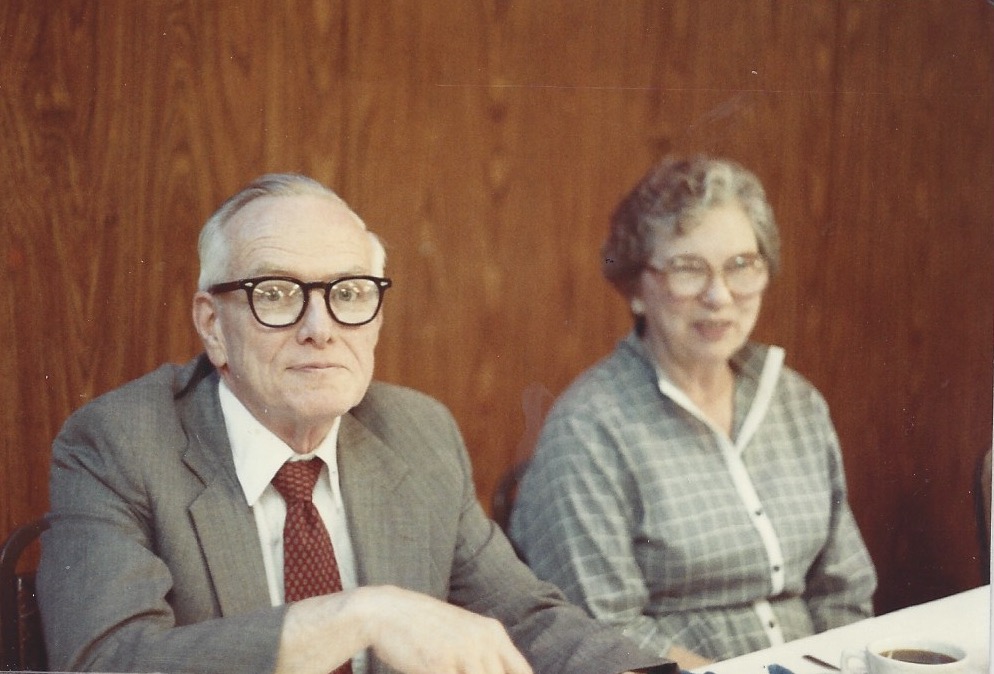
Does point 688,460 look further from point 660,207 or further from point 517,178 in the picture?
point 517,178

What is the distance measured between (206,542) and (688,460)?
2.53ft

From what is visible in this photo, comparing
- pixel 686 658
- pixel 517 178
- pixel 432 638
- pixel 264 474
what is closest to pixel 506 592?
pixel 432 638

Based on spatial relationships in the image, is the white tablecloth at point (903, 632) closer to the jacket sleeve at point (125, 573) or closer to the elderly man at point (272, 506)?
the elderly man at point (272, 506)

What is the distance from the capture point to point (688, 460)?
1.75 metres

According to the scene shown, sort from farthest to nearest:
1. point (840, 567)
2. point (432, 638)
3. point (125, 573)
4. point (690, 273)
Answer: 1. point (840, 567)
2. point (690, 273)
3. point (432, 638)
4. point (125, 573)

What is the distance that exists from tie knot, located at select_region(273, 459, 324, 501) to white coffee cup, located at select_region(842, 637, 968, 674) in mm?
826

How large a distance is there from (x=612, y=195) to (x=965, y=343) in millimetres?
713

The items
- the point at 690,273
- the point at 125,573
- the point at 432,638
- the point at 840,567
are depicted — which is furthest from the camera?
the point at 840,567

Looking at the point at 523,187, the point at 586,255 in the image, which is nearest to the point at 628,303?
the point at 586,255

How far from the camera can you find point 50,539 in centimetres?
155

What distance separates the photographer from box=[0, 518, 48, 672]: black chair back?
1.55 meters

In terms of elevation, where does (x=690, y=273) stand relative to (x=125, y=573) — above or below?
above

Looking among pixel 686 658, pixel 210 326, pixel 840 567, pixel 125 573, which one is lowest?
pixel 686 658

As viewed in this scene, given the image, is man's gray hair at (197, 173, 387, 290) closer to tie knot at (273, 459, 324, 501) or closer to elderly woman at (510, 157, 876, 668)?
tie knot at (273, 459, 324, 501)
